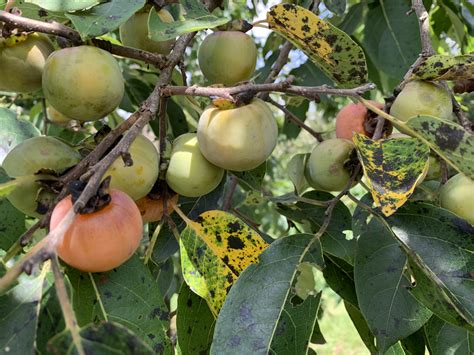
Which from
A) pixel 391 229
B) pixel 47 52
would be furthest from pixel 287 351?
pixel 47 52

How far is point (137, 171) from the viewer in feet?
3.47

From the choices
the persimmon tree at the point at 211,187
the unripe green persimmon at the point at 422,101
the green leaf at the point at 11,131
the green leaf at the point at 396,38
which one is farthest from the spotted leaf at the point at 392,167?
the green leaf at the point at 396,38

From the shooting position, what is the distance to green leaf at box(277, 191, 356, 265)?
1275 mm

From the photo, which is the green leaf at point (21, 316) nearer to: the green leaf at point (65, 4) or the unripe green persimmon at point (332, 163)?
the green leaf at point (65, 4)

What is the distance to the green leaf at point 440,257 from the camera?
1.00 m

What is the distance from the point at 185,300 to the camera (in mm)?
1190

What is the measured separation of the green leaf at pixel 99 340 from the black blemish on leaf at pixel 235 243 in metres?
0.42

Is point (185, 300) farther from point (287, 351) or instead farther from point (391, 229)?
point (391, 229)

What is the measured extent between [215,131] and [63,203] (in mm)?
360

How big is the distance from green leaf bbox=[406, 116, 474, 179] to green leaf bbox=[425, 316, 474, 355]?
0.38 metres

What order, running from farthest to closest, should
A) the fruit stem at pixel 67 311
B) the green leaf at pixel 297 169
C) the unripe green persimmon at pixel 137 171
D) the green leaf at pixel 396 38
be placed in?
1. the green leaf at pixel 396 38
2. the green leaf at pixel 297 169
3. the unripe green persimmon at pixel 137 171
4. the fruit stem at pixel 67 311

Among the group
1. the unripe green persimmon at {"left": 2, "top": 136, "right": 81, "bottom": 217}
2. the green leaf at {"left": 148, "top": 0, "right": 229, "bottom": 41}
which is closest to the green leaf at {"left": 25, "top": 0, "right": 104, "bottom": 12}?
the green leaf at {"left": 148, "top": 0, "right": 229, "bottom": 41}

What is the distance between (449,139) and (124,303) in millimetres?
683

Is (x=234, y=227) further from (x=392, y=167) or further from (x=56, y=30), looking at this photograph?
(x=56, y=30)
